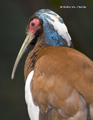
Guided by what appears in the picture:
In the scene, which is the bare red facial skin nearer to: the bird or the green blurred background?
the bird

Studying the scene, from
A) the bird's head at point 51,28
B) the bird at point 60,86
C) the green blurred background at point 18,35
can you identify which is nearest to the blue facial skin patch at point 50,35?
the bird's head at point 51,28

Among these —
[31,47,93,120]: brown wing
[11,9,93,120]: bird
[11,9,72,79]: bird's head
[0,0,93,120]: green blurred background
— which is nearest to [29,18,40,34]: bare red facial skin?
[11,9,72,79]: bird's head

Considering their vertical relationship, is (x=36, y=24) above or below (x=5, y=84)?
above

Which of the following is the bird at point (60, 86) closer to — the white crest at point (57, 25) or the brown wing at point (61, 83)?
the brown wing at point (61, 83)

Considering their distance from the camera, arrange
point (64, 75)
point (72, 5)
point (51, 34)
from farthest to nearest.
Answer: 1. point (72, 5)
2. point (51, 34)
3. point (64, 75)

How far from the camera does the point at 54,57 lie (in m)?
1.35

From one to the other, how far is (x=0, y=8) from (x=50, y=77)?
64.7 inches

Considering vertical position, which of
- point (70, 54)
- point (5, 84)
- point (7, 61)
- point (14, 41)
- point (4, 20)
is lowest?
point (5, 84)

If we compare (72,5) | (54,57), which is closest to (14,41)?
(72,5)

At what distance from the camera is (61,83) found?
120 centimetres

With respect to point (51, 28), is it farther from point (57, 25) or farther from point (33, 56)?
point (33, 56)

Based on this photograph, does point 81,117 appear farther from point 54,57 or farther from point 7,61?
point 7,61

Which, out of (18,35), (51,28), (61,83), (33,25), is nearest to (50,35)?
(51,28)

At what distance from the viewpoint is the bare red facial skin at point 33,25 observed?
5.53 feet
